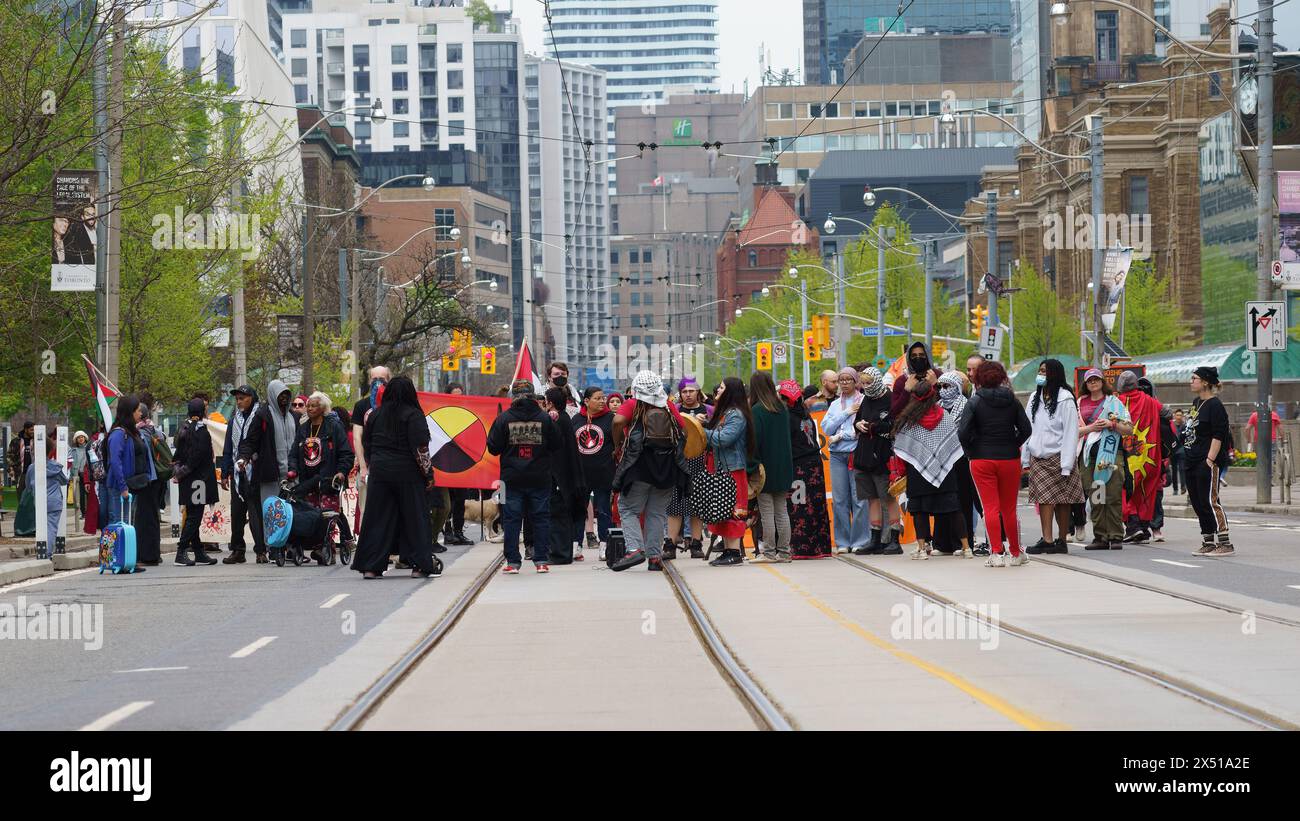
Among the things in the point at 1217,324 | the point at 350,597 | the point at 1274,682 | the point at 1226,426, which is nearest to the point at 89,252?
the point at 350,597

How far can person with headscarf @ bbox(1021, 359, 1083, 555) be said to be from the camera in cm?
1920

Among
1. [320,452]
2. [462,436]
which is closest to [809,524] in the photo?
[320,452]

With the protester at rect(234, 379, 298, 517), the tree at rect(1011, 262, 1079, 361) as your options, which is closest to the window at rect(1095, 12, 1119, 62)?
the tree at rect(1011, 262, 1079, 361)

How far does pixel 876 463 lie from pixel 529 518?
12.2ft

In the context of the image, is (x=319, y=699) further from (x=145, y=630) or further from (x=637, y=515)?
(x=637, y=515)

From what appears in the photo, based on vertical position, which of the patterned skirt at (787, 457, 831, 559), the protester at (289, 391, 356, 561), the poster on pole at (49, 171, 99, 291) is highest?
the poster on pole at (49, 171, 99, 291)

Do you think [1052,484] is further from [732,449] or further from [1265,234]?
[1265,234]

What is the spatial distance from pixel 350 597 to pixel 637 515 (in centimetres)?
354

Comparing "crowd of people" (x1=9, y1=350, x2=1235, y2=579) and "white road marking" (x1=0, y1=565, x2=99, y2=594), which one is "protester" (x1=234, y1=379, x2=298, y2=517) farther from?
"white road marking" (x1=0, y1=565, x2=99, y2=594)

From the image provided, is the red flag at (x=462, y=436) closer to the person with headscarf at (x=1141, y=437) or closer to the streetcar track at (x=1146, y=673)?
the person with headscarf at (x=1141, y=437)

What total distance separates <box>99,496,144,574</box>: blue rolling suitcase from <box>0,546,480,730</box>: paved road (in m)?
0.25

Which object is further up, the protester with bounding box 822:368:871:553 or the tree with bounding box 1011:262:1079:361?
the tree with bounding box 1011:262:1079:361

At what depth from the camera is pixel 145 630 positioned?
14.3m

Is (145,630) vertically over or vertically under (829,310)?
under
